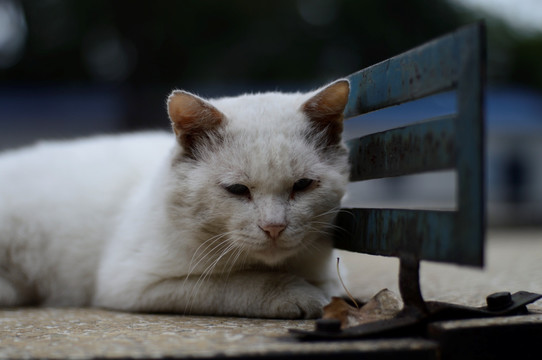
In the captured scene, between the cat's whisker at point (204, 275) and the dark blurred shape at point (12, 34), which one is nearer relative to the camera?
the cat's whisker at point (204, 275)

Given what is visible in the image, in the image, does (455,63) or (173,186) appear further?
(173,186)

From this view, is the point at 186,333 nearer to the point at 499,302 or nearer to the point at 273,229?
the point at 273,229

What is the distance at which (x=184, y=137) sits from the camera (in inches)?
99.1

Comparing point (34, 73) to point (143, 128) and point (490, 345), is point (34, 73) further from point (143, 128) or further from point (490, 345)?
point (490, 345)

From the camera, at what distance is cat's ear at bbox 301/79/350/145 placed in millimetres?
2367

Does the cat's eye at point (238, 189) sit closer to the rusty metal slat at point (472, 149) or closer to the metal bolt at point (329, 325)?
the metal bolt at point (329, 325)

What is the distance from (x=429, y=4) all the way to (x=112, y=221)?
17117 mm

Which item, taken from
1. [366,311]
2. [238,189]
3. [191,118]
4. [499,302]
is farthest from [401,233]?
[191,118]

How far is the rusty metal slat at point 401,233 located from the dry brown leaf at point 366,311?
0.55 ft

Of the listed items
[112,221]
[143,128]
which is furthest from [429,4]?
[112,221]

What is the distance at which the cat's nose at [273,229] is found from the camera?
84.0 inches

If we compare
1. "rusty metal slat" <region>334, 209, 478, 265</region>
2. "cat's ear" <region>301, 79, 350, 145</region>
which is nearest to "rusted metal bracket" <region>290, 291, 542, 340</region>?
"rusty metal slat" <region>334, 209, 478, 265</region>

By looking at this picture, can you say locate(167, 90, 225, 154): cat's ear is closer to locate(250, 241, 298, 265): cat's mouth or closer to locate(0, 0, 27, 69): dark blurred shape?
locate(250, 241, 298, 265): cat's mouth

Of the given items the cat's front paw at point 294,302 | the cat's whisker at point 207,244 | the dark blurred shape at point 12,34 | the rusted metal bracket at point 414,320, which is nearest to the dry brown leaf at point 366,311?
the rusted metal bracket at point 414,320
